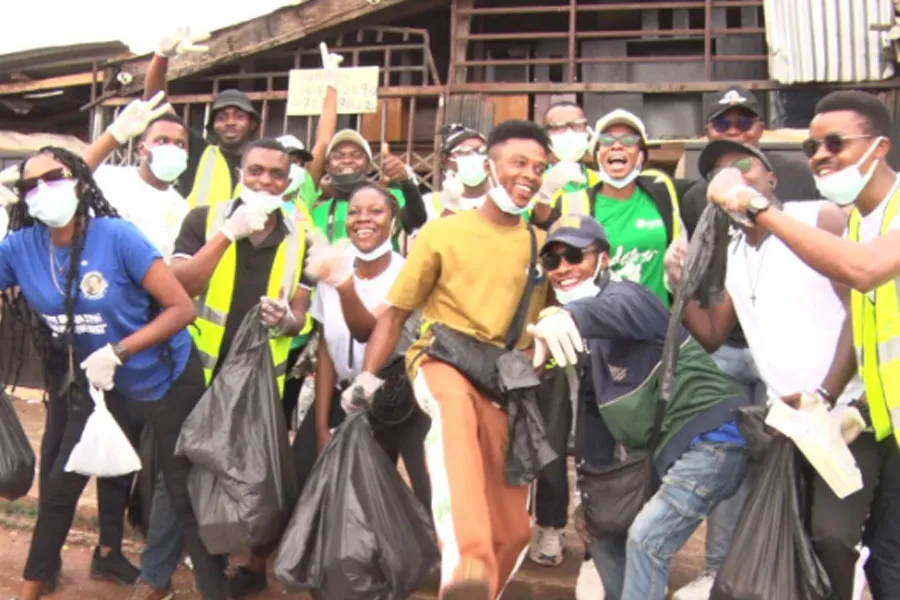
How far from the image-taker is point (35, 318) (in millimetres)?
3826

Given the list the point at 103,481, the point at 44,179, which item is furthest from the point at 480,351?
the point at 103,481

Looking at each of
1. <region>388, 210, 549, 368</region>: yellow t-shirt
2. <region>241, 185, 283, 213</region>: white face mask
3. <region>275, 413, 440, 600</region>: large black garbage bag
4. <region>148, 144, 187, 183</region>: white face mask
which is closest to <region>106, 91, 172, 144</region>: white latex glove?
<region>148, 144, 187, 183</region>: white face mask

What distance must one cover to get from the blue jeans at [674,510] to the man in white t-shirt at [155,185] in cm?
257

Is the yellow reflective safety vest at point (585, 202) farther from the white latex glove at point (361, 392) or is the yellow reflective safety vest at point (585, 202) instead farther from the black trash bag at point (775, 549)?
the black trash bag at point (775, 549)

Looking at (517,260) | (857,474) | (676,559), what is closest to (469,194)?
(517,260)

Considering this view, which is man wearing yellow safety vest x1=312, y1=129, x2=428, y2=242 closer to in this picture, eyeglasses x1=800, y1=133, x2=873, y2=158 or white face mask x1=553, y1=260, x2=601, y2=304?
white face mask x1=553, y1=260, x2=601, y2=304

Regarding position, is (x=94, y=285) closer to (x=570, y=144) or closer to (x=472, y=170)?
(x=472, y=170)

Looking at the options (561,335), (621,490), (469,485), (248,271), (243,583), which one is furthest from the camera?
(243,583)

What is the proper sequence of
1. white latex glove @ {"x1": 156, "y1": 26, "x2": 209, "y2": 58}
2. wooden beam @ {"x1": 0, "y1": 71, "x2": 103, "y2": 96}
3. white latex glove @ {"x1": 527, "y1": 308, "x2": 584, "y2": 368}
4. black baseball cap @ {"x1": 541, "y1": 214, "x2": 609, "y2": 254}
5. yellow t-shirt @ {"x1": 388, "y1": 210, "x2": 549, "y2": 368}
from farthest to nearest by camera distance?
wooden beam @ {"x1": 0, "y1": 71, "x2": 103, "y2": 96} → white latex glove @ {"x1": 156, "y1": 26, "x2": 209, "y2": 58} → yellow t-shirt @ {"x1": 388, "y1": 210, "x2": 549, "y2": 368} → black baseball cap @ {"x1": 541, "y1": 214, "x2": 609, "y2": 254} → white latex glove @ {"x1": 527, "y1": 308, "x2": 584, "y2": 368}

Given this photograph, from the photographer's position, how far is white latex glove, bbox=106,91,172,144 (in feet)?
13.8

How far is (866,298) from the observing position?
2764mm

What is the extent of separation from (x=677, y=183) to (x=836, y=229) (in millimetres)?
1409

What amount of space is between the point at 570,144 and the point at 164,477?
2.69 m

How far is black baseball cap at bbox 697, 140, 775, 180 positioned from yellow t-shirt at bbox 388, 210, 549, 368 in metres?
0.82
